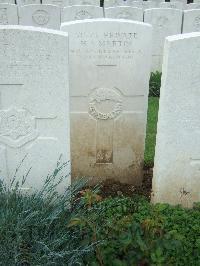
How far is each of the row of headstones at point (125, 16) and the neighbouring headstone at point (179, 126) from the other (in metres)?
5.35

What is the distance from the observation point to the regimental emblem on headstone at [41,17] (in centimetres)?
823

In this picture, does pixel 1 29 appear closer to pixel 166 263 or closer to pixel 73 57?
pixel 73 57

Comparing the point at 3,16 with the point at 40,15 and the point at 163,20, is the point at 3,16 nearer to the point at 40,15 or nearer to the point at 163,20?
the point at 40,15

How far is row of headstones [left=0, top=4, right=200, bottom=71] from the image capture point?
26.3ft

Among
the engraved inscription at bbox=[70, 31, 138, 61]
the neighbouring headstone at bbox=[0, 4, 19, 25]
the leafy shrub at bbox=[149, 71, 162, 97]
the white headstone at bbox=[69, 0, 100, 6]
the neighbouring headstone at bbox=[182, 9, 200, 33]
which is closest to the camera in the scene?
the engraved inscription at bbox=[70, 31, 138, 61]

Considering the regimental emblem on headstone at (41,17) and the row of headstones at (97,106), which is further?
the regimental emblem on headstone at (41,17)

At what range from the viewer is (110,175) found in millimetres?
4230

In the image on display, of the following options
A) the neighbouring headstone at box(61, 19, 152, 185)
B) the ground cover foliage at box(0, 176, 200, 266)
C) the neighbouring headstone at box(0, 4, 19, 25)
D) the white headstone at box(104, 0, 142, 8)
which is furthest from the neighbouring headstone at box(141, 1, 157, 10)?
the ground cover foliage at box(0, 176, 200, 266)

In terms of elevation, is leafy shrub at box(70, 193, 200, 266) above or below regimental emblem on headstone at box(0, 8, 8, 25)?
below

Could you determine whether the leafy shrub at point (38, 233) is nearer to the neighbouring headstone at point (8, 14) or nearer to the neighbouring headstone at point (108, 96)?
the neighbouring headstone at point (108, 96)

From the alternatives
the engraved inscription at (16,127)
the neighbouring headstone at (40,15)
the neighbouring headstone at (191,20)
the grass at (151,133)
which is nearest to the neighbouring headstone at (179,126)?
the engraved inscription at (16,127)

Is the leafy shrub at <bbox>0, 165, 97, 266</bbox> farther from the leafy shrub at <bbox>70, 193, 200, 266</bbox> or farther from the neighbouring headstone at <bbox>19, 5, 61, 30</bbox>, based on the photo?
the neighbouring headstone at <bbox>19, 5, 61, 30</bbox>

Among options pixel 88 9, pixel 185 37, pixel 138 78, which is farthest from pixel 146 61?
pixel 88 9

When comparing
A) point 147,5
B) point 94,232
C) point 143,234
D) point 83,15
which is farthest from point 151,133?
point 147,5
